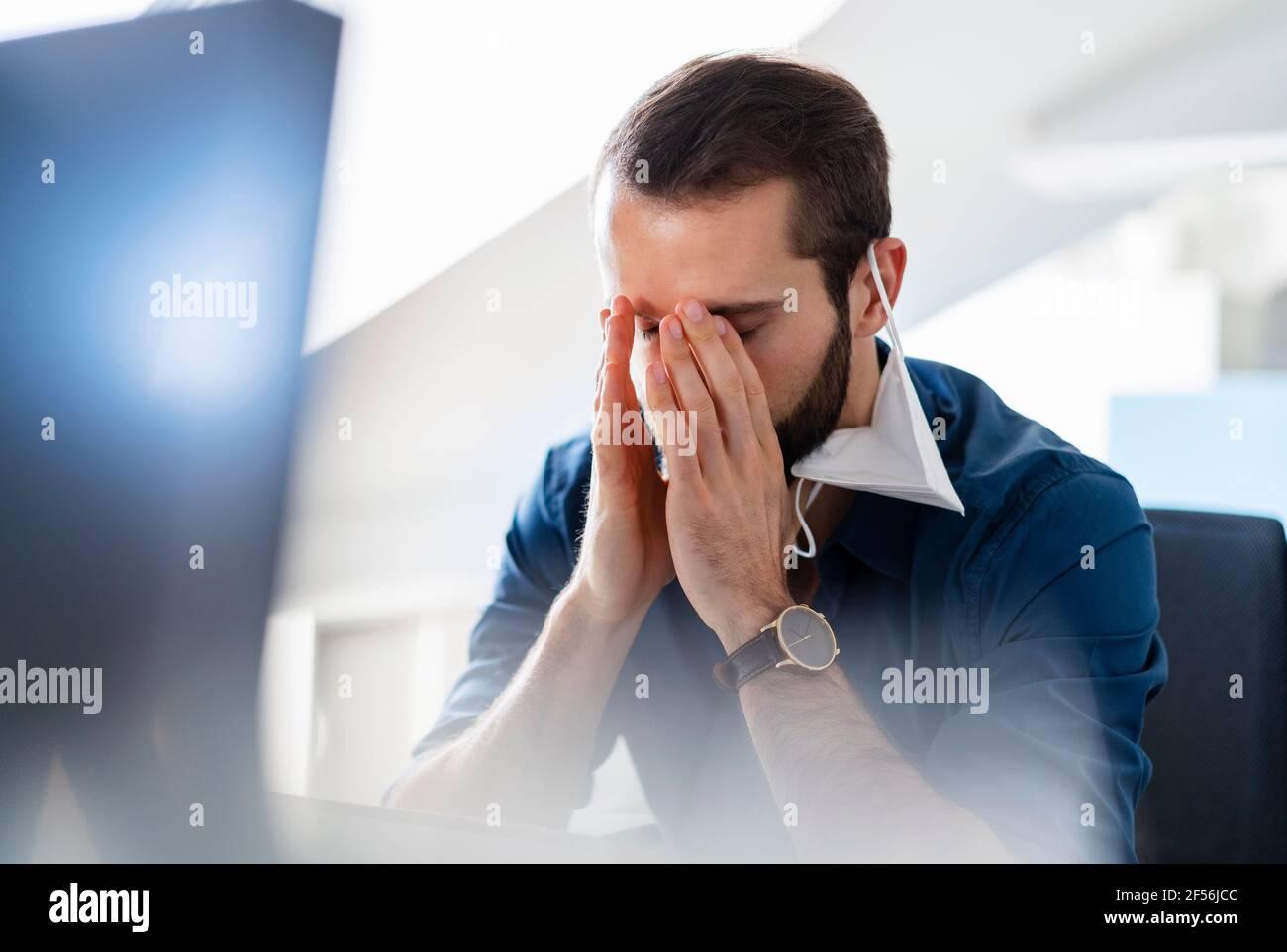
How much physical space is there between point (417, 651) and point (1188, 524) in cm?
106

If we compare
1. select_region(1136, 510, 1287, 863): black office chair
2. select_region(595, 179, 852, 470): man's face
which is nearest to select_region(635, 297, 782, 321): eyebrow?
select_region(595, 179, 852, 470): man's face

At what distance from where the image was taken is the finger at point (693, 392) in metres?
0.81

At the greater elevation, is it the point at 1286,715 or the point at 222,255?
the point at 222,255

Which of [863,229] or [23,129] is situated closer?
[23,129]

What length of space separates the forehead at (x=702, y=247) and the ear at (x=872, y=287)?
11 centimetres

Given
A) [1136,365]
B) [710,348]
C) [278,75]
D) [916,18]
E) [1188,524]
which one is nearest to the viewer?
[710,348]

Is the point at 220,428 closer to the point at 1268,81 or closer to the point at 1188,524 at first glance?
the point at 1188,524

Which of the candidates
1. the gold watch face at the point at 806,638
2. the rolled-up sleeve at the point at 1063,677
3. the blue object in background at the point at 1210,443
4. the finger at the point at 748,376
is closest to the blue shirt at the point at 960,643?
the rolled-up sleeve at the point at 1063,677

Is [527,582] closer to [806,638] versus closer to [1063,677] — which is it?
[806,638]

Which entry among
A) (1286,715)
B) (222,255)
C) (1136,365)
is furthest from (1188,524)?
(222,255)

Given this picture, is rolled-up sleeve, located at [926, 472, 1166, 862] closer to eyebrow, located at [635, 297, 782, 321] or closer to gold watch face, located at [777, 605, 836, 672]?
gold watch face, located at [777, 605, 836, 672]

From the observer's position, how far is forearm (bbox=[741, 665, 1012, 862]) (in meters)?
0.69

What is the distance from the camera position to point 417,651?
1504mm

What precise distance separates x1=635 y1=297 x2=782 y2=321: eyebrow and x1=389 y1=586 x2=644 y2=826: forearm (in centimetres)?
31
